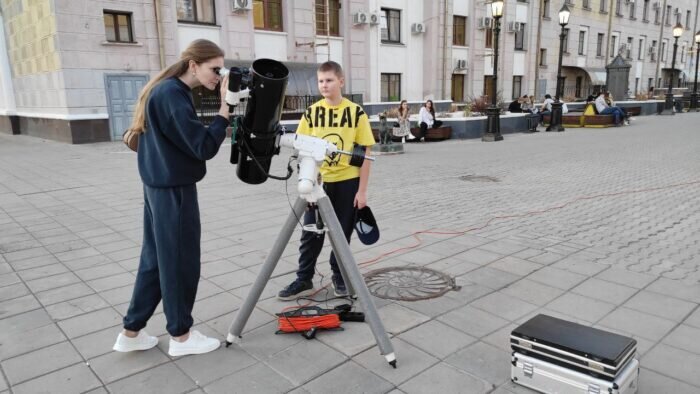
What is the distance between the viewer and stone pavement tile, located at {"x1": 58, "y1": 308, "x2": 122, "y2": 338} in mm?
3559

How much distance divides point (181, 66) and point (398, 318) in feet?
7.47

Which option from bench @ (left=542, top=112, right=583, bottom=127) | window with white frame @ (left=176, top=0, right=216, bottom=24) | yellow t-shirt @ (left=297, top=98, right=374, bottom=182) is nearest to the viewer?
yellow t-shirt @ (left=297, top=98, right=374, bottom=182)

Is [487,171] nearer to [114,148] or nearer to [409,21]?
[114,148]

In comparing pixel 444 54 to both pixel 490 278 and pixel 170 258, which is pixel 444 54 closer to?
pixel 490 278

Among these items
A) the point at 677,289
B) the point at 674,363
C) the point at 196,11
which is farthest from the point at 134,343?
the point at 196,11

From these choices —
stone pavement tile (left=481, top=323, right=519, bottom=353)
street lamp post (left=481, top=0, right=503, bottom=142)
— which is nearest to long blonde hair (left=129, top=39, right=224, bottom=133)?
stone pavement tile (left=481, top=323, right=519, bottom=353)

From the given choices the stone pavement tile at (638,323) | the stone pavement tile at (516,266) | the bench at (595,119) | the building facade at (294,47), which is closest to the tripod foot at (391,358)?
the stone pavement tile at (638,323)

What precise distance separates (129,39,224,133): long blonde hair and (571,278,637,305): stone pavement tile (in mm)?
3362

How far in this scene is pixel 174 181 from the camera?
2.85 metres

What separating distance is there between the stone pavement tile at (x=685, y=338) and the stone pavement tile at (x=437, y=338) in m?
1.29

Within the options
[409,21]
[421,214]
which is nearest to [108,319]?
[421,214]

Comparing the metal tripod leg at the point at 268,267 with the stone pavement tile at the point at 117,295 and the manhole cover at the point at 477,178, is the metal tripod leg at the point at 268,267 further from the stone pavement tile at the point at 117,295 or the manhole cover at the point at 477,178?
the manhole cover at the point at 477,178

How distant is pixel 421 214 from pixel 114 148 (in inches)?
479

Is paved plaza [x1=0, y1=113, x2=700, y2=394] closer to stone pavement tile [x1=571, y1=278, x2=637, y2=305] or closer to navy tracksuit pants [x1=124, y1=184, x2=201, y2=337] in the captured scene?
stone pavement tile [x1=571, y1=278, x2=637, y2=305]
